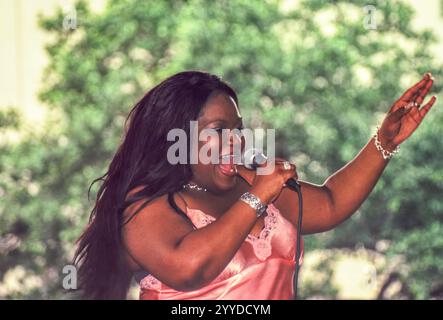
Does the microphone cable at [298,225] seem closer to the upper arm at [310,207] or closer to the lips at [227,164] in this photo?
the upper arm at [310,207]

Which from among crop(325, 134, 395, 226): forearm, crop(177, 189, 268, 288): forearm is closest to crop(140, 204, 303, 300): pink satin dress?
crop(177, 189, 268, 288): forearm

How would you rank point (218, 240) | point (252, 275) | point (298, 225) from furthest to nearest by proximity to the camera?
point (298, 225) → point (252, 275) → point (218, 240)

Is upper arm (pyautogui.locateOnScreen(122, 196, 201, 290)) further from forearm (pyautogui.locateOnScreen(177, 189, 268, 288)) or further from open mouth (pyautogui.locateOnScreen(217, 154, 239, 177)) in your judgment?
open mouth (pyautogui.locateOnScreen(217, 154, 239, 177))

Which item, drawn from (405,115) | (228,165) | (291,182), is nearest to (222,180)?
(228,165)

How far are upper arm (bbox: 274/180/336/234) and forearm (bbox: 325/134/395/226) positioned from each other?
0.6 inches

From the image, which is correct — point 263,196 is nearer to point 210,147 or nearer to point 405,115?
point 210,147

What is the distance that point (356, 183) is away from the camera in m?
2.29

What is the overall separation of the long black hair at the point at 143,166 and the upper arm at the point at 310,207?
26 centimetres

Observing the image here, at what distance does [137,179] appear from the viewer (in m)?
2.10

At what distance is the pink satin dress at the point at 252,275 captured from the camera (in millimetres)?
2057

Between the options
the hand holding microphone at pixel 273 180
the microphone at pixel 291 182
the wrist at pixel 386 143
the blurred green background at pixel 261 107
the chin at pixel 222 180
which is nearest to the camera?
the hand holding microphone at pixel 273 180

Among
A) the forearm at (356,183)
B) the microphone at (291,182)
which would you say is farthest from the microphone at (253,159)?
the forearm at (356,183)

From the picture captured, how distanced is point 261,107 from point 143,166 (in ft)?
12.1
